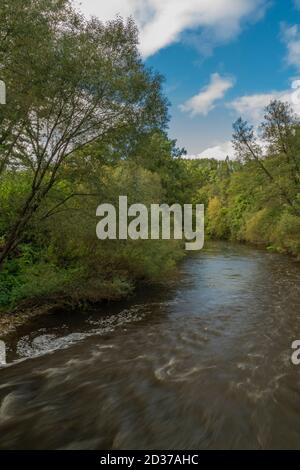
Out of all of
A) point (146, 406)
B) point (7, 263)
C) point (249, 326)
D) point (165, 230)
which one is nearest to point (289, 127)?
point (165, 230)

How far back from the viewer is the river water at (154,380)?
588 cm

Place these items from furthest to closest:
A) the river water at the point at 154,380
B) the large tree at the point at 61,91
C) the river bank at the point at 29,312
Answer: the river bank at the point at 29,312 → the large tree at the point at 61,91 → the river water at the point at 154,380

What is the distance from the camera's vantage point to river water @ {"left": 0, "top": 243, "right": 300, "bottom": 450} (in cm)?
588

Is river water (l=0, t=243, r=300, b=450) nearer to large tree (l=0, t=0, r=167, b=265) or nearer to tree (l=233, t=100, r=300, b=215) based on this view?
large tree (l=0, t=0, r=167, b=265)

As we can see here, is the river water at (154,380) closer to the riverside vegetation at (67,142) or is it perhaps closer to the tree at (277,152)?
the riverside vegetation at (67,142)

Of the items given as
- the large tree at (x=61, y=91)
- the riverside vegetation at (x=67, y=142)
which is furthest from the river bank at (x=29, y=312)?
the large tree at (x=61, y=91)

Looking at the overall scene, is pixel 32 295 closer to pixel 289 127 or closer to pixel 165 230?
pixel 165 230

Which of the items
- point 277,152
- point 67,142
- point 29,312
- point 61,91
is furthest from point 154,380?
point 277,152

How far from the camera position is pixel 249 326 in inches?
445

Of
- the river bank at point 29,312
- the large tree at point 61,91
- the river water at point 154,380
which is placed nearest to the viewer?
the river water at point 154,380

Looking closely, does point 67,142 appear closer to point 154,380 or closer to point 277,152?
point 154,380

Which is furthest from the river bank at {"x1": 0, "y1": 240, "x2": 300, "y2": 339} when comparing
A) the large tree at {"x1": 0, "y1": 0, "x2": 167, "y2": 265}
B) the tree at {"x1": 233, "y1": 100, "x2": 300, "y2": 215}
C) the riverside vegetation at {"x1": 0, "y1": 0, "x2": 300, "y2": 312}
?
the tree at {"x1": 233, "y1": 100, "x2": 300, "y2": 215}

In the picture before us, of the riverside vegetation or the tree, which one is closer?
the riverside vegetation

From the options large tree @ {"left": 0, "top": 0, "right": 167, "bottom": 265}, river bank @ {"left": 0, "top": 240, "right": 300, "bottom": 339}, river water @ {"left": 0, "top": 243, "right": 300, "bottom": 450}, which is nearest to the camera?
river water @ {"left": 0, "top": 243, "right": 300, "bottom": 450}
